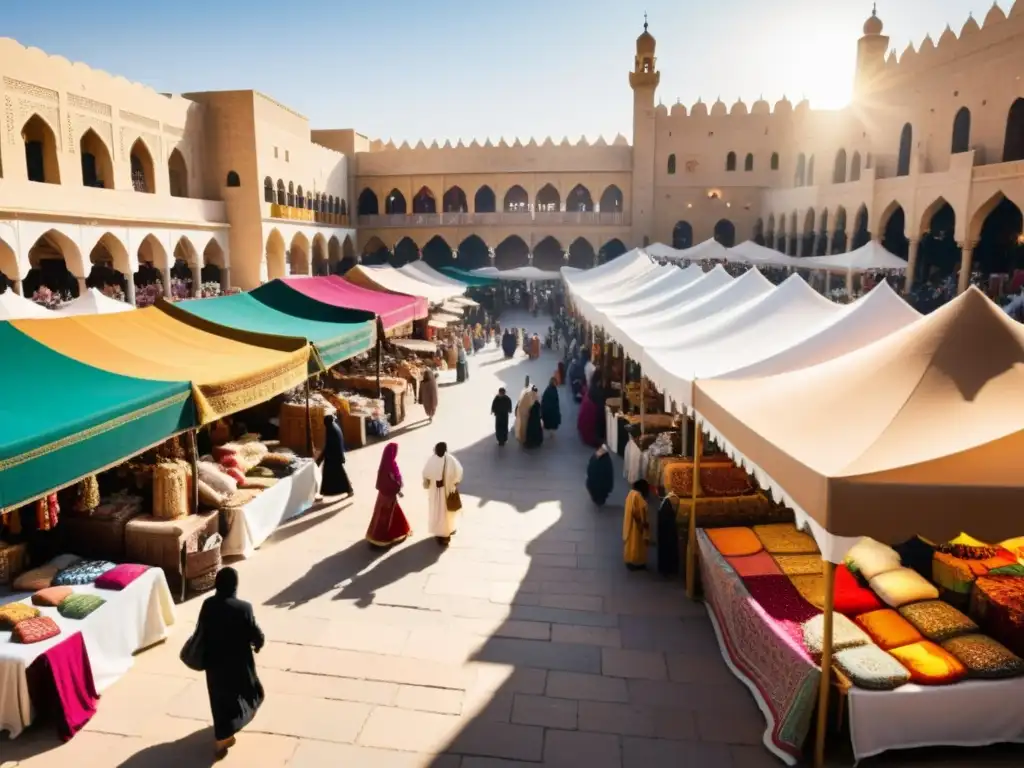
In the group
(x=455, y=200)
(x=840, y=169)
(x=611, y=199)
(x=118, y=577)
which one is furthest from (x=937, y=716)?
(x=611, y=199)

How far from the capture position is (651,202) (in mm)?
33281

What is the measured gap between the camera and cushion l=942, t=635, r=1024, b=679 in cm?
409

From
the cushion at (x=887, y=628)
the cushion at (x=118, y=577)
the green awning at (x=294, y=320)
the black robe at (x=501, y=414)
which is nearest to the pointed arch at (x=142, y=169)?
the green awning at (x=294, y=320)

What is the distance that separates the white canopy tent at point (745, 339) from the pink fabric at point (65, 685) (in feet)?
14.8

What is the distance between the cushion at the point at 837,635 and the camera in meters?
4.35

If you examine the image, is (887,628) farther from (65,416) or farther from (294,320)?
(294,320)

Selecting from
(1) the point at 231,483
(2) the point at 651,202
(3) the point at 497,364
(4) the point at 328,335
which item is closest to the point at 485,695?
(1) the point at 231,483

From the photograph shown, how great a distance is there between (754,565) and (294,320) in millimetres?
6844

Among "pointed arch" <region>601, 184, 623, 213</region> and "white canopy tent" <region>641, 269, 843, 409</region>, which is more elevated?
"pointed arch" <region>601, 184, 623, 213</region>

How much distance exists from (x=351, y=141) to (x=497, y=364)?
20.4 metres

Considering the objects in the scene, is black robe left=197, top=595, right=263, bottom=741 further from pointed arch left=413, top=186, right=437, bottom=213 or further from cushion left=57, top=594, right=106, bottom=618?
pointed arch left=413, top=186, right=437, bottom=213

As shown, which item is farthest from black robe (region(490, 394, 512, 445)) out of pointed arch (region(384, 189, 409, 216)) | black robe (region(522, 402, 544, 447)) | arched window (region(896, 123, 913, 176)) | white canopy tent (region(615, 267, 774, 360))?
pointed arch (region(384, 189, 409, 216))

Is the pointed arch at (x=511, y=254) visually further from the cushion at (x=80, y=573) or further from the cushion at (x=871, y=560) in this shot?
the cushion at (x=80, y=573)

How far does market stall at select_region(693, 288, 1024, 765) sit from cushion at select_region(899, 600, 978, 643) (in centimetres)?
Answer: 1
